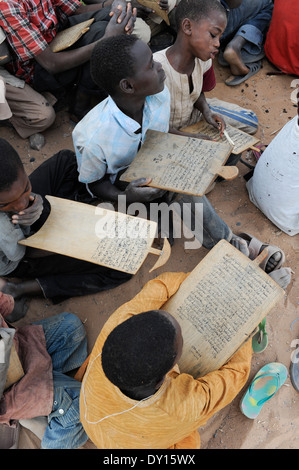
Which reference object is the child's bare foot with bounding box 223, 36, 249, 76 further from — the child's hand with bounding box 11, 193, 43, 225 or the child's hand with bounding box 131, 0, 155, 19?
the child's hand with bounding box 11, 193, 43, 225

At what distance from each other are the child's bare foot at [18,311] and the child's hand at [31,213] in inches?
27.3

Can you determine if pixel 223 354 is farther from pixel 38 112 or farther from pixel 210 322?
pixel 38 112

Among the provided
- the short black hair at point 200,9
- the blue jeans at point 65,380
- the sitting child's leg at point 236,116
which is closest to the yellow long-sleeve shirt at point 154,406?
the blue jeans at point 65,380

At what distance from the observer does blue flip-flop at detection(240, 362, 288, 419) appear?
223cm

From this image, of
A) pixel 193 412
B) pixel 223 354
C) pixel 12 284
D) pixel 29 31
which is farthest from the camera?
pixel 29 31

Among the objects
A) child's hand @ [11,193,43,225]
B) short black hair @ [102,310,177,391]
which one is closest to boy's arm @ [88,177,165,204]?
child's hand @ [11,193,43,225]

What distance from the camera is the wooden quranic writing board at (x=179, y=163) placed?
211 cm

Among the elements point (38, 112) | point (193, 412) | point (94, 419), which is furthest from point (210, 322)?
point (38, 112)

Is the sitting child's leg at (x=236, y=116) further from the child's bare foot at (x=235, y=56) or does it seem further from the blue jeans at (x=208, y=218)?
the blue jeans at (x=208, y=218)

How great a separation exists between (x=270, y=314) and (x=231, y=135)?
1161mm

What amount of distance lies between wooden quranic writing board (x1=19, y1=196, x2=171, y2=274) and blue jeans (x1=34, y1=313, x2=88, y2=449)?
555 mm

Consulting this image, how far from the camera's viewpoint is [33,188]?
2.55 m

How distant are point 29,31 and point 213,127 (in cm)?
135

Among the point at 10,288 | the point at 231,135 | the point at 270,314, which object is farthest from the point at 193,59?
the point at 10,288
